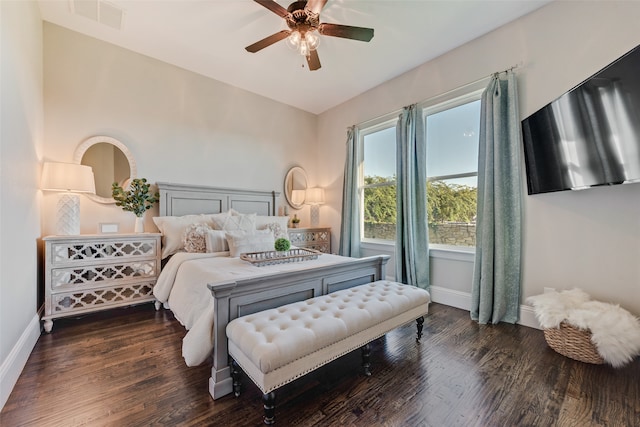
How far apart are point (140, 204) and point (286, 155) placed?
2.44 metres

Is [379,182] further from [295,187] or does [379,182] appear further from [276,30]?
[276,30]

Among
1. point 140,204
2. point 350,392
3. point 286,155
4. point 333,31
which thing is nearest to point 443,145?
point 333,31

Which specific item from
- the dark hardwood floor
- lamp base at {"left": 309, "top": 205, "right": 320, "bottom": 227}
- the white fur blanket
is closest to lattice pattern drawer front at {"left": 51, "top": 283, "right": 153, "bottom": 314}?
the dark hardwood floor

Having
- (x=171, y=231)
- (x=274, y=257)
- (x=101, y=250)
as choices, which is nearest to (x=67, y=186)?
(x=101, y=250)

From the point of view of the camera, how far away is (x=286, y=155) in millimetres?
4727

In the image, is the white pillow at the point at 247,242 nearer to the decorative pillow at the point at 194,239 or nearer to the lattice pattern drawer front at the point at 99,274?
the decorative pillow at the point at 194,239

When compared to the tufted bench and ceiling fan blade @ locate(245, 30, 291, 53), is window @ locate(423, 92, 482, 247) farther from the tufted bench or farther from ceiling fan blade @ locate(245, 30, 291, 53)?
ceiling fan blade @ locate(245, 30, 291, 53)

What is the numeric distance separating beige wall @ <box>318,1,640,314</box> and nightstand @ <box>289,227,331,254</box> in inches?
85.6

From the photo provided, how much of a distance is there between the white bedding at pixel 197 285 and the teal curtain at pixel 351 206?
187 cm

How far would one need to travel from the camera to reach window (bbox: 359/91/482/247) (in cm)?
310

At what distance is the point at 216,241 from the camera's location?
9.90ft

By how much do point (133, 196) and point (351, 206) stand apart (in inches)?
118

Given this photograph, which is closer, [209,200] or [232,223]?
[232,223]

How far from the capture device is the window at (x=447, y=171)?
3096 mm
